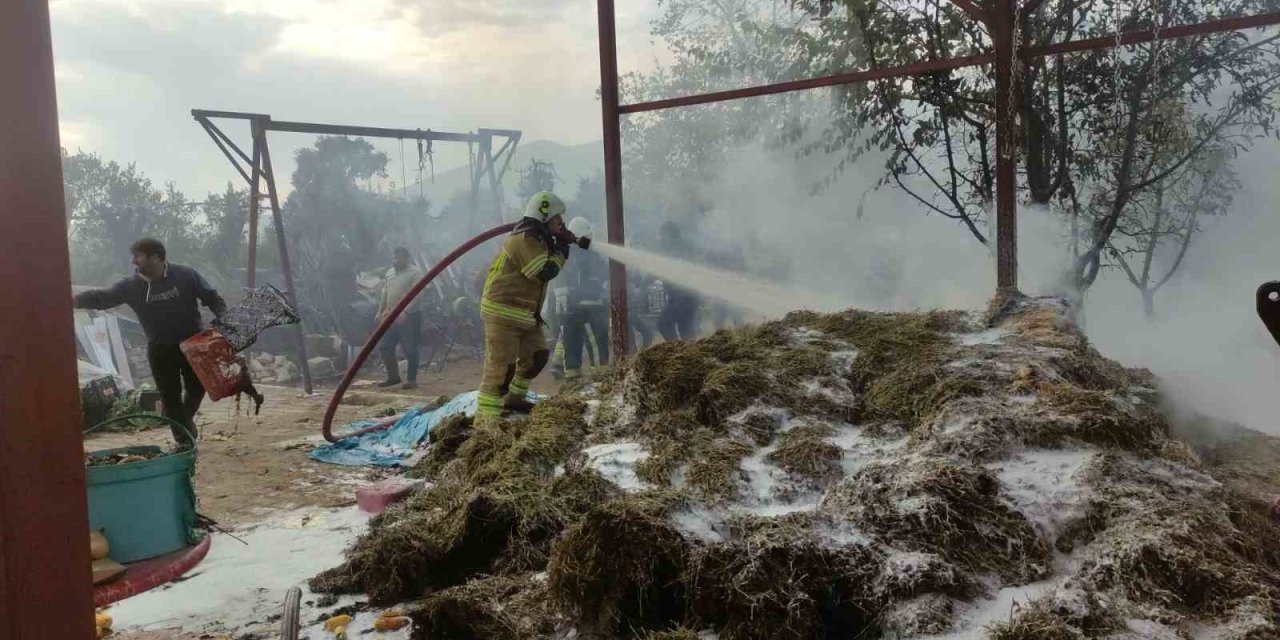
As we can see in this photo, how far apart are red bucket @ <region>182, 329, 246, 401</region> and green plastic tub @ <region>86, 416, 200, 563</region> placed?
1968 millimetres

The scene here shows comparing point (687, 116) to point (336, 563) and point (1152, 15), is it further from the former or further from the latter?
point (336, 563)

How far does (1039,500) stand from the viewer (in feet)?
9.36

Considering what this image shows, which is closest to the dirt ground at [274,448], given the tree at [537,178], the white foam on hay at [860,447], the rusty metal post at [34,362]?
the white foam on hay at [860,447]

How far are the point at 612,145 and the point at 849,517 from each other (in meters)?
5.83

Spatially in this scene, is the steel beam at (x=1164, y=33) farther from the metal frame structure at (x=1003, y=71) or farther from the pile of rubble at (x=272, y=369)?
the pile of rubble at (x=272, y=369)

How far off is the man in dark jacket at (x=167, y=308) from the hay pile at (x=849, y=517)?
3.52m

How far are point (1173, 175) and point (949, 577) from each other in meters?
5.93

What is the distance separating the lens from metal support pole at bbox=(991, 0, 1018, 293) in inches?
248

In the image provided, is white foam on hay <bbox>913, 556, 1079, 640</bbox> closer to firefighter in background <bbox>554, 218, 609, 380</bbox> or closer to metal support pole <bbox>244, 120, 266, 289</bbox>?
firefighter in background <bbox>554, 218, 609, 380</bbox>

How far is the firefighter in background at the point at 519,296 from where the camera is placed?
6723 millimetres

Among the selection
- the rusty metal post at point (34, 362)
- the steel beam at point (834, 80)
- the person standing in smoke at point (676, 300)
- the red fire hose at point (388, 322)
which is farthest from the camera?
the person standing in smoke at point (676, 300)

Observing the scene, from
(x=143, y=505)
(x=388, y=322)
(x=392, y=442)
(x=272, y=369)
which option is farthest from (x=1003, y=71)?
(x=272, y=369)

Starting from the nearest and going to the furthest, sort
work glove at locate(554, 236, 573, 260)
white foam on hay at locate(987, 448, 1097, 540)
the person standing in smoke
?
white foam on hay at locate(987, 448, 1097, 540) < work glove at locate(554, 236, 573, 260) < the person standing in smoke

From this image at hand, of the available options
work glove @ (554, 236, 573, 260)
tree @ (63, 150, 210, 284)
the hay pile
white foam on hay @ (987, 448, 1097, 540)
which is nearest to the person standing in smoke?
work glove @ (554, 236, 573, 260)
